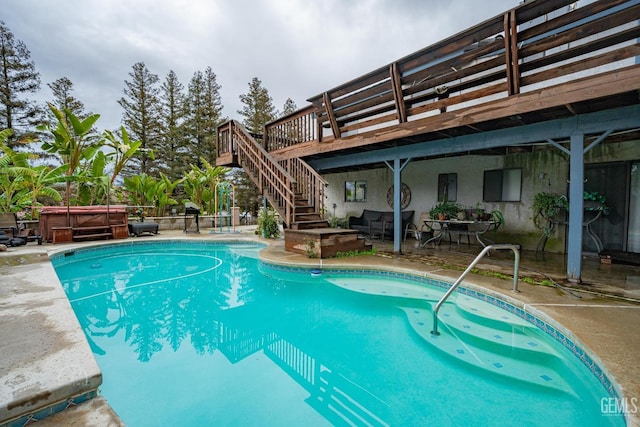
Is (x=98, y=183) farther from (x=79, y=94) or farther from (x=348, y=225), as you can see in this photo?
(x=79, y=94)

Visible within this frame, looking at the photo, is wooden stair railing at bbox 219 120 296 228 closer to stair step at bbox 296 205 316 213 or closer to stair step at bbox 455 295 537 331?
stair step at bbox 296 205 316 213

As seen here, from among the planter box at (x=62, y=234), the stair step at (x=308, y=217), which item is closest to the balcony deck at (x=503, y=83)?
the stair step at (x=308, y=217)

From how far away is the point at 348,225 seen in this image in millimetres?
10555

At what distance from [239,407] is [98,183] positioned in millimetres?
11067

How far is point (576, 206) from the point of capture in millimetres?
4203

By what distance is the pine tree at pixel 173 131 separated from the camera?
20859 millimetres

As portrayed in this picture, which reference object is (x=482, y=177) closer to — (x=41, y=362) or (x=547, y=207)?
(x=547, y=207)

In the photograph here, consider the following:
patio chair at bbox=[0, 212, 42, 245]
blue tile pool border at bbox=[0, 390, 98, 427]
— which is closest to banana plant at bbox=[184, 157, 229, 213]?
patio chair at bbox=[0, 212, 42, 245]

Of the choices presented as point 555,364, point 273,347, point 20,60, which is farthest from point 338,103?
point 20,60

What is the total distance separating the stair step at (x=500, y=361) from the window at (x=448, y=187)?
5.84 meters

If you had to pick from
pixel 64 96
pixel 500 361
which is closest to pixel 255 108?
pixel 64 96

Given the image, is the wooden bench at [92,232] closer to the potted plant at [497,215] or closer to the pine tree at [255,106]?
the potted plant at [497,215]

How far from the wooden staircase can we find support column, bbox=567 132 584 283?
3.80 meters

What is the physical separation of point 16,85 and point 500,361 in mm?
24175
